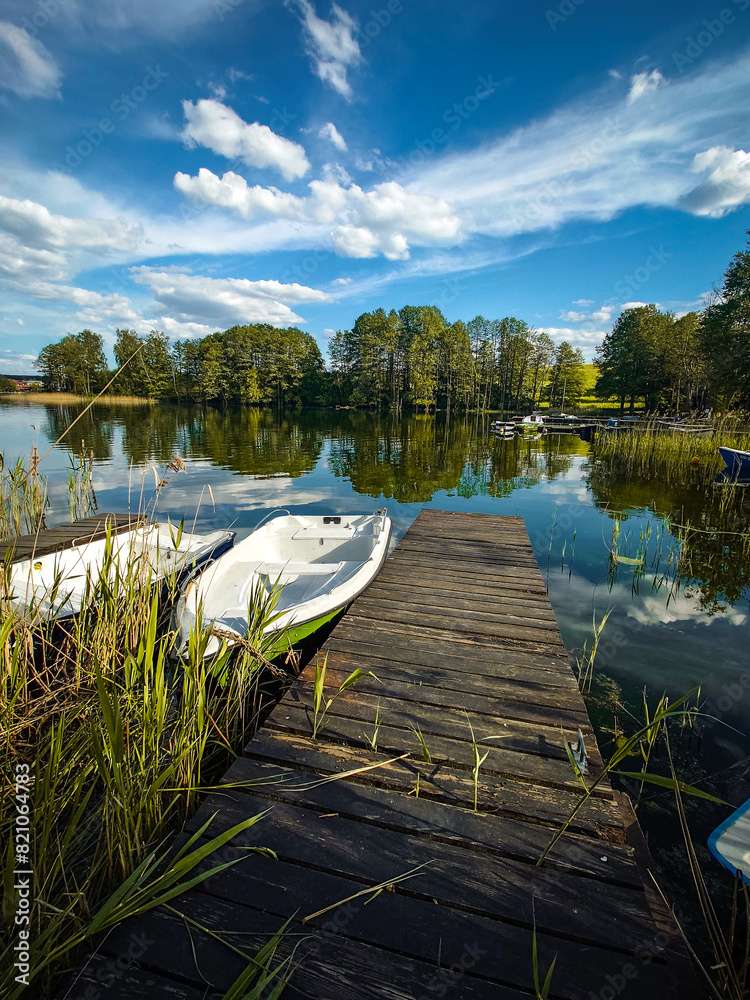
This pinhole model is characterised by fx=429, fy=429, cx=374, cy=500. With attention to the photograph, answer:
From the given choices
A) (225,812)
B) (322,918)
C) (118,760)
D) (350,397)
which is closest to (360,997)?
(322,918)

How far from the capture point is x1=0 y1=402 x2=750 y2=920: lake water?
389 centimetres

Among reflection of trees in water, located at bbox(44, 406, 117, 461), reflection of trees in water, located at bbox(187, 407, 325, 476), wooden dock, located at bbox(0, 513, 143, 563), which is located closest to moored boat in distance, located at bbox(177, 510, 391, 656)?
wooden dock, located at bbox(0, 513, 143, 563)

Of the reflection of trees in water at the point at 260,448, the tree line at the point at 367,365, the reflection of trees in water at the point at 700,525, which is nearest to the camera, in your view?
the reflection of trees in water at the point at 700,525

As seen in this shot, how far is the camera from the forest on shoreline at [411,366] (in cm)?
4597

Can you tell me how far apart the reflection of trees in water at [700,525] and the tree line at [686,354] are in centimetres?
1445

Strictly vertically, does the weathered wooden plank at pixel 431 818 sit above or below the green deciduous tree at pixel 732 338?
below

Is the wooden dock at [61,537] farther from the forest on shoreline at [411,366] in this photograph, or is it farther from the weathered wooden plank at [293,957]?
the forest on shoreline at [411,366]

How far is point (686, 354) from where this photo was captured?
4009 cm

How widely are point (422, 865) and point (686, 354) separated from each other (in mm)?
50299

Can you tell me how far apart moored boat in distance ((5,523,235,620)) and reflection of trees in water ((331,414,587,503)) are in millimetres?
8408

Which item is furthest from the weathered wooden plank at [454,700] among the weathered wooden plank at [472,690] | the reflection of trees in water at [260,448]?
the reflection of trees in water at [260,448]

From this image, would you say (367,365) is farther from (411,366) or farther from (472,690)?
(472,690)

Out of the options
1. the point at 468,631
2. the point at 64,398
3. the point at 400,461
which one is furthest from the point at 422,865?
the point at 64,398

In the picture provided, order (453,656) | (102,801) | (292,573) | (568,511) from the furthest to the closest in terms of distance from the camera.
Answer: (568,511) < (292,573) < (453,656) < (102,801)
